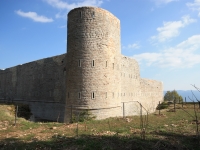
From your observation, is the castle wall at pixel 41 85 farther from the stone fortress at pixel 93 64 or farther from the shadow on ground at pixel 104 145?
the shadow on ground at pixel 104 145

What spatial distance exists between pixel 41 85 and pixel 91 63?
11771 millimetres

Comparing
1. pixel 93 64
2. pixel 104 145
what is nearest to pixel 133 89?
pixel 93 64

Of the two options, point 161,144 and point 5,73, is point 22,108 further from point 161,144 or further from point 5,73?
point 161,144

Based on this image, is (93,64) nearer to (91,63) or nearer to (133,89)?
(91,63)

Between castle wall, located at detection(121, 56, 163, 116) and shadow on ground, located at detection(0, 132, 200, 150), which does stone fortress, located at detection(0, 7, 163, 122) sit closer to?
shadow on ground, located at detection(0, 132, 200, 150)

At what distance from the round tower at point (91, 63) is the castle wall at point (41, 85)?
18.5ft

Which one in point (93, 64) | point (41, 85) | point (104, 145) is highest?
point (93, 64)

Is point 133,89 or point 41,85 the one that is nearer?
point 41,85

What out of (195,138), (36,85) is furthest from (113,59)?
(36,85)

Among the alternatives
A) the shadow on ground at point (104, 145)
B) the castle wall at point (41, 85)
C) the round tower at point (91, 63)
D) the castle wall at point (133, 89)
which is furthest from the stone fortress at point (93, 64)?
the castle wall at point (133, 89)

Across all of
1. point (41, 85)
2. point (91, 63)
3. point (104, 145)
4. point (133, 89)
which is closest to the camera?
point (104, 145)

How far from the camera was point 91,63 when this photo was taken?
13.6 meters

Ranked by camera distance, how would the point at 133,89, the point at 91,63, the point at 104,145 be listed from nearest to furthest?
the point at 104,145 < the point at 91,63 < the point at 133,89

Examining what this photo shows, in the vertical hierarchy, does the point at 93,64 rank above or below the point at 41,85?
above
